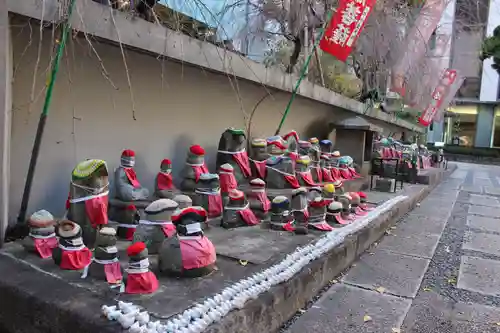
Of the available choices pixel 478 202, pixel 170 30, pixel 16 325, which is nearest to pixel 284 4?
pixel 170 30

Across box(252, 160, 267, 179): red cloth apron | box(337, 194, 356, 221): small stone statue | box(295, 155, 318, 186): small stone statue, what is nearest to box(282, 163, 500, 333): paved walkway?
box(337, 194, 356, 221): small stone statue

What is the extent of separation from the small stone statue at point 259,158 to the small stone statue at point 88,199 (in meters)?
2.36

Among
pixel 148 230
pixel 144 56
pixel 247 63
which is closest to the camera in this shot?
pixel 148 230

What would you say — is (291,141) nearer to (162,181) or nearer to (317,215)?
(317,215)

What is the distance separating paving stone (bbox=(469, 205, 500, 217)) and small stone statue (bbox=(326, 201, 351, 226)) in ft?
14.5

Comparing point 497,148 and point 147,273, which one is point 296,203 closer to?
point 147,273

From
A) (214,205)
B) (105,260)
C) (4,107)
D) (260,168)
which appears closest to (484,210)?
(260,168)

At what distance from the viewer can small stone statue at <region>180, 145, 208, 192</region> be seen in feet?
12.9

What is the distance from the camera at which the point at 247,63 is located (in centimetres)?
477

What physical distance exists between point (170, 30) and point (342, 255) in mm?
2525

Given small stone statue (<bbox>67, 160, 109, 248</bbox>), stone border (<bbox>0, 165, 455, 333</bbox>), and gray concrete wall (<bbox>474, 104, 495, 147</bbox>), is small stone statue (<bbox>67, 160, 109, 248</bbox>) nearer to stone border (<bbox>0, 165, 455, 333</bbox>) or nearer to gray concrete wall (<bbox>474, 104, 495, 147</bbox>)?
stone border (<bbox>0, 165, 455, 333</bbox>)

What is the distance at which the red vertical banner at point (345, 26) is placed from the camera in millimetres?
5914

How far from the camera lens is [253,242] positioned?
132 inches

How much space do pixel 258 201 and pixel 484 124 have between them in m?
31.6
